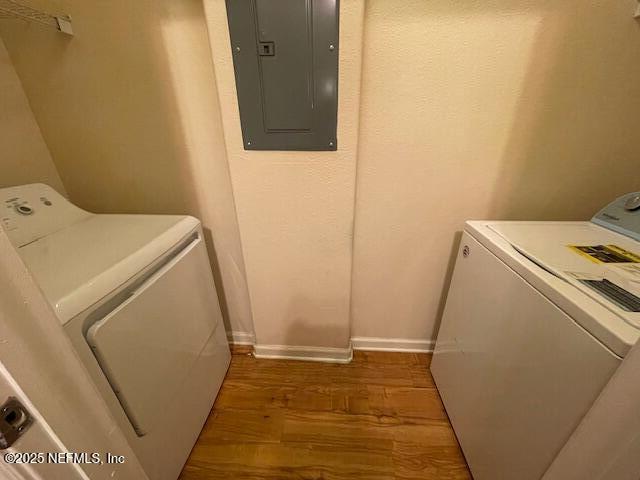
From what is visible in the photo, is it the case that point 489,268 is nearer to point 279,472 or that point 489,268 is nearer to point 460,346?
point 460,346

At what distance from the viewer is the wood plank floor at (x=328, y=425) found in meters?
0.99

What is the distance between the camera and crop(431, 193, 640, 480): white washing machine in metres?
0.53

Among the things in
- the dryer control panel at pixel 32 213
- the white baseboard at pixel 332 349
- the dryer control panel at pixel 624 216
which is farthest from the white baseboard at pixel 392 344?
the dryer control panel at pixel 32 213

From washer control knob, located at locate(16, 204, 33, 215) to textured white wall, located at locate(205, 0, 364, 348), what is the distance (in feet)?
2.43

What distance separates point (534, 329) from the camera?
0.65 m

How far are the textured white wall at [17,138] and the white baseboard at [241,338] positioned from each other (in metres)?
1.22

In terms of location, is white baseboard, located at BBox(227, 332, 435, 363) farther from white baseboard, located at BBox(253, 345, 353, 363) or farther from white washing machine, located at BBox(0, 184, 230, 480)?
white washing machine, located at BBox(0, 184, 230, 480)

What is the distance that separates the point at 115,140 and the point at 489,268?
167 cm

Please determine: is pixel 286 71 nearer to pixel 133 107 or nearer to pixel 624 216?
pixel 133 107

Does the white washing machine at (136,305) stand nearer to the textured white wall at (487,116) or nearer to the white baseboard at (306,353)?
the white baseboard at (306,353)

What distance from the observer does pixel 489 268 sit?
33.5 inches

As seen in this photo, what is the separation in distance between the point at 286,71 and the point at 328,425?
1.48 m

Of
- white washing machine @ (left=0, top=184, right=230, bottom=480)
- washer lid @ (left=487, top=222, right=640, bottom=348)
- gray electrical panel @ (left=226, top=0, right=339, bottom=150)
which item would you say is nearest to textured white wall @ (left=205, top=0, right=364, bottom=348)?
Answer: gray electrical panel @ (left=226, top=0, right=339, bottom=150)

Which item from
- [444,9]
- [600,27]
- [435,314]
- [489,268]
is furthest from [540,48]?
[435,314]
